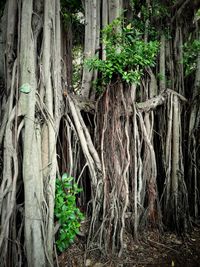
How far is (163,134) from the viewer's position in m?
3.61

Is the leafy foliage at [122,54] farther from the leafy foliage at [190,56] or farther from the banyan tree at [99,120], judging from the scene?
the leafy foliage at [190,56]

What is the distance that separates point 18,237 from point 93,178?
992mm

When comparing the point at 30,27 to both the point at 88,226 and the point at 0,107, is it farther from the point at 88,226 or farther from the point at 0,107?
the point at 88,226

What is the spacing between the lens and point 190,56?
12.8 feet

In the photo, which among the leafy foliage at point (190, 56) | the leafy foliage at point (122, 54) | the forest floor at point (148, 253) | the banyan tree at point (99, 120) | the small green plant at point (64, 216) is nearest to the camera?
the banyan tree at point (99, 120)

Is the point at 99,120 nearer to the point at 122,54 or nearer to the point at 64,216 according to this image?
the point at 122,54

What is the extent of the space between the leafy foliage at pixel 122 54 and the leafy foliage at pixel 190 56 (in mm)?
1531

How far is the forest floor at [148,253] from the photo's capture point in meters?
2.41

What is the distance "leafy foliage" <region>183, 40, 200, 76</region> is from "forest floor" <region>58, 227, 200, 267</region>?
9.47 feet

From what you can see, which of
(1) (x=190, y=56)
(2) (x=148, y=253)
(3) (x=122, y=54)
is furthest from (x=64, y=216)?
(1) (x=190, y=56)

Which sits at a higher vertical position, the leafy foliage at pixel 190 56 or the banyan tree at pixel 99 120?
the leafy foliage at pixel 190 56

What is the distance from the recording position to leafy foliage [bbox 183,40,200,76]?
3.76m

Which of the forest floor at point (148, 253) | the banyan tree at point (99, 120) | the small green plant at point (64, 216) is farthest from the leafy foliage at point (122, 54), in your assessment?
the forest floor at point (148, 253)

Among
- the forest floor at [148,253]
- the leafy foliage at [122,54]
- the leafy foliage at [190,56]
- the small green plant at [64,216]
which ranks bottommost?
the forest floor at [148,253]
